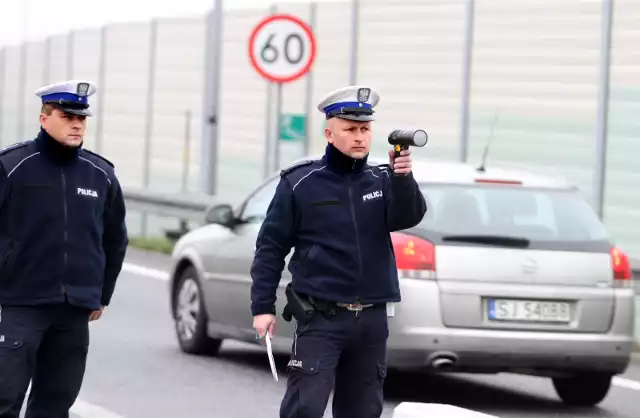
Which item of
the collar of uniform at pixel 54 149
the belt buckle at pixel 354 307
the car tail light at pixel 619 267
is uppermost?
the collar of uniform at pixel 54 149

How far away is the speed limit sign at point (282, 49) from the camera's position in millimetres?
18484

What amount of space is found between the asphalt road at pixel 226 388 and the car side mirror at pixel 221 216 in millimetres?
989

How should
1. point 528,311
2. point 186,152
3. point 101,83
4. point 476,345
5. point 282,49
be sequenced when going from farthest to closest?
point 101,83
point 186,152
point 282,49
point 528,311
point 476,345

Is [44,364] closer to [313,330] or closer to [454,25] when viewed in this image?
[313,330]

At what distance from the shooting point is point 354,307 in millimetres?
7434

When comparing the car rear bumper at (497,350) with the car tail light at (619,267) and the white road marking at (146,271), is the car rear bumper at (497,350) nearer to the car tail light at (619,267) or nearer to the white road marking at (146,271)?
the car tail light at (619,267)

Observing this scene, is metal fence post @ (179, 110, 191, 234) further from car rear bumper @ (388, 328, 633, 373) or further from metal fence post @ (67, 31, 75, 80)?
car rear bumper @ (388, 328, 633, 373)

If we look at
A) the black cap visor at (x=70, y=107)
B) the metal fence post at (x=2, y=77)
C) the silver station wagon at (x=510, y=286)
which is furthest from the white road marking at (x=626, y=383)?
the metal fence post at (x=2, y=77)

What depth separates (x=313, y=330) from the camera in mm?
7418

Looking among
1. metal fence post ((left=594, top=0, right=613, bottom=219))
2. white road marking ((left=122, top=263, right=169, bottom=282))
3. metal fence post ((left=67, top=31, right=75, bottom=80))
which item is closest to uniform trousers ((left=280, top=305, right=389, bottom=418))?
metal fence post ((left=594, top=0, right=613, bottom=219))

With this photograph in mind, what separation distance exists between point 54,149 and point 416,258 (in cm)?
353

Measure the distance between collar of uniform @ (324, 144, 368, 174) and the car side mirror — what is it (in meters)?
4.99

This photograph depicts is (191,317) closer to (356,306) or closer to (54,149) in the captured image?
(54,149)

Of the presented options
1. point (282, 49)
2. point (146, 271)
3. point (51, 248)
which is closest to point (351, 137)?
point (51, 248)
